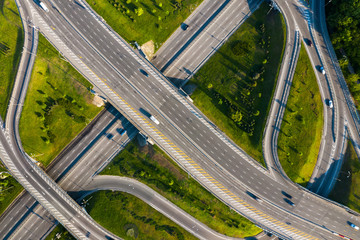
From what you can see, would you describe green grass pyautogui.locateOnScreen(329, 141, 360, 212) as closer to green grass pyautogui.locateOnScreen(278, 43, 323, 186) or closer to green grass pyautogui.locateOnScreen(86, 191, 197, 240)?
green grass pyautogui.locateOnScreen(278, 43, 323, 186)

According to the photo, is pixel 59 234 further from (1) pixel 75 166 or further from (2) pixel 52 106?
(2) pixel 52 106

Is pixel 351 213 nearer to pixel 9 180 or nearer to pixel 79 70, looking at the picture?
pixel 79 70

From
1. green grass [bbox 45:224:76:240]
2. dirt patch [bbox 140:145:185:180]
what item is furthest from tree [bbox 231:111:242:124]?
green grass [bbox 45:224:76:240]

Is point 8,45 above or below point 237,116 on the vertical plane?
below

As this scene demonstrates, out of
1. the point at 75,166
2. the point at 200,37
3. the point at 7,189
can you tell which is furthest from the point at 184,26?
the point at 7,189

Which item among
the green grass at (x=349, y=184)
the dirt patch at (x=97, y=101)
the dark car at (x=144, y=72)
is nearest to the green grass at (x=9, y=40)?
the dirt patch at (x=97, y=101)

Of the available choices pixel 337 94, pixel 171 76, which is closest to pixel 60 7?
pixel 171 76
